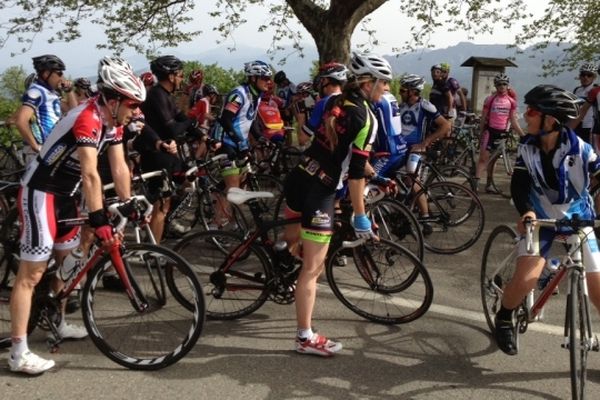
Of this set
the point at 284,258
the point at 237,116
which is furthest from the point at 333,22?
the point at 284,258

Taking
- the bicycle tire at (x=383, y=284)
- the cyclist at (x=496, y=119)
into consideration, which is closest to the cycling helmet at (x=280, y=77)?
the cyclist at (x=496, y=119)

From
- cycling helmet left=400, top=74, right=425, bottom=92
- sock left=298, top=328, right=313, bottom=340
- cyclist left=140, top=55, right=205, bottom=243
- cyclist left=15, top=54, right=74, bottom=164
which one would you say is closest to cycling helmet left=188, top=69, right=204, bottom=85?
cyclist left=15, top=54, right=74, bottom=164

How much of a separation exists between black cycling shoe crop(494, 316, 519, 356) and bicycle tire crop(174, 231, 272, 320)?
175 cm

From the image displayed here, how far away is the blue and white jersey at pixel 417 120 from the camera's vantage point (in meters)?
6.86

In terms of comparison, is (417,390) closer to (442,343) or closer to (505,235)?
(442,343)

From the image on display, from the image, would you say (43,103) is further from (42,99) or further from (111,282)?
(111,282)

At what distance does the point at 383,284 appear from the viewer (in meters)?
4.75

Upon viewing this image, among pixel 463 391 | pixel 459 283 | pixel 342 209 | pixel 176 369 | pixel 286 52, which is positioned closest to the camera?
pixel 463 391

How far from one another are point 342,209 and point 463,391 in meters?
1.90

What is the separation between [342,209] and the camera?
4.79 metres

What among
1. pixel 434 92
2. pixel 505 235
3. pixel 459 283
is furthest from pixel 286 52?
pixel 505 235

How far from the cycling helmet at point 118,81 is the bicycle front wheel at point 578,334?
288 centimetres

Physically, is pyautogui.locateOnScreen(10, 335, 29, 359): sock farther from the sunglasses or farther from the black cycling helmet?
the sunglasses

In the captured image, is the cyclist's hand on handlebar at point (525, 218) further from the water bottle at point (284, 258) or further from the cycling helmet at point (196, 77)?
the cycling helmet at point (196, 77)
